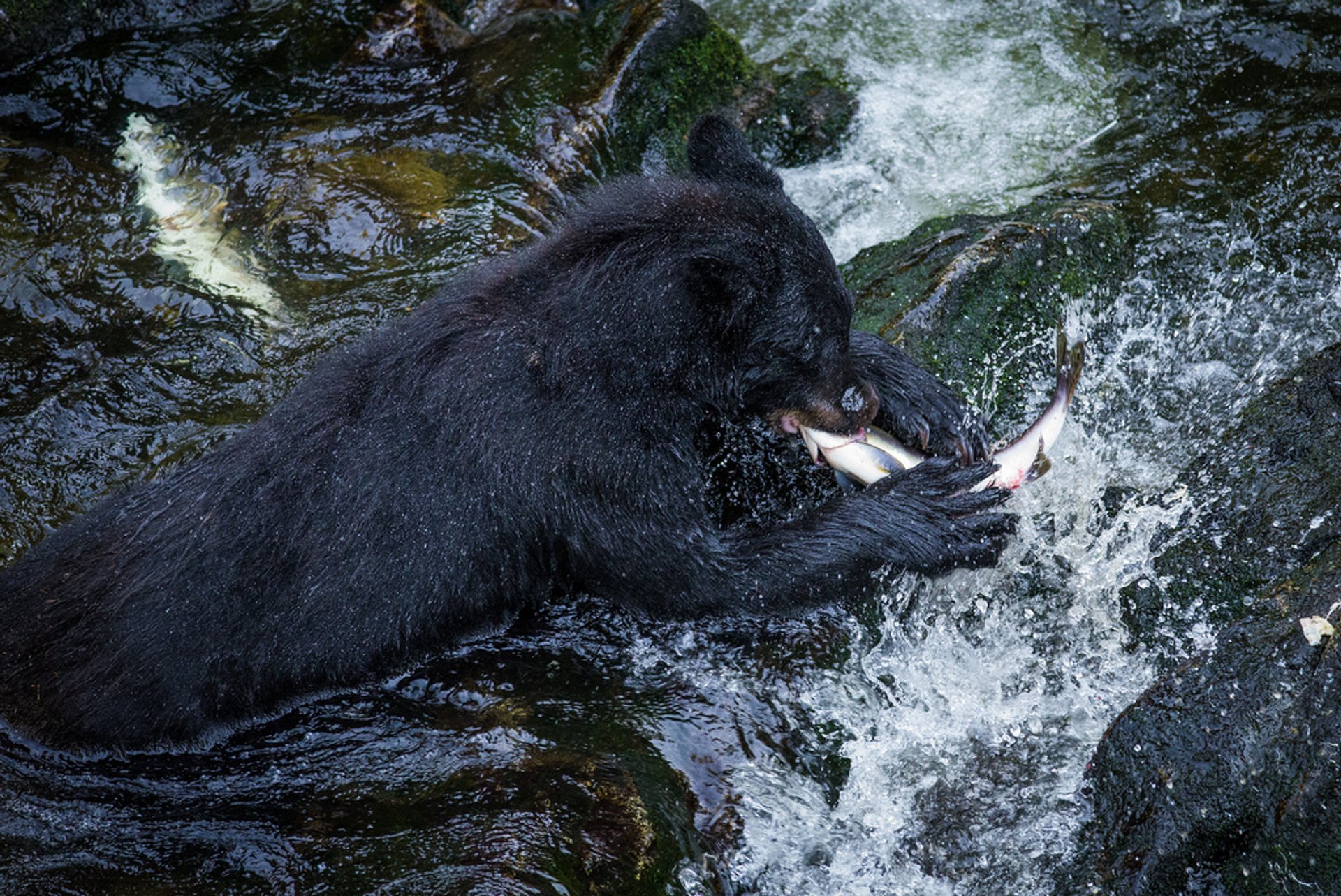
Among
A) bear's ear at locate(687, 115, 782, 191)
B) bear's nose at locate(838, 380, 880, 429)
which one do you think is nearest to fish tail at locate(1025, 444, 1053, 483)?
bear's nose at locate(838, 380, 880, 429)

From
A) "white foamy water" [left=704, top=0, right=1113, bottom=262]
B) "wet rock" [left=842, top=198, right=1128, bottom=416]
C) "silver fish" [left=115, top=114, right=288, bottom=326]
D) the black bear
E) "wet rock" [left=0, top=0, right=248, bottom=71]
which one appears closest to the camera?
the black bear

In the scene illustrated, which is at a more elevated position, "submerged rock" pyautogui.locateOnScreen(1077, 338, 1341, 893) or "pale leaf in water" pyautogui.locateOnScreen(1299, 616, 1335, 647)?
"pale leaf in water" pyautogui.locateOnScreen(1299, 616, 1335, 647)

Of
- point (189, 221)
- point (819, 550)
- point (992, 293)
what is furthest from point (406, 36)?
point (819, 550)

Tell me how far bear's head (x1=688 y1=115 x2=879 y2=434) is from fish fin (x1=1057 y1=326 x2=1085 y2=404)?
31.6 inches

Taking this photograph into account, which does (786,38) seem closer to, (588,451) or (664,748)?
(588,451)

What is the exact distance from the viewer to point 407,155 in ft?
23.8

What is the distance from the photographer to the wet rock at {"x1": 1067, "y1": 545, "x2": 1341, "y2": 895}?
3.37 meters

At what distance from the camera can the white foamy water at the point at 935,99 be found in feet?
24.9

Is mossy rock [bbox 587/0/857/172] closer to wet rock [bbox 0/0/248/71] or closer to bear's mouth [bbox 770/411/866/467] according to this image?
bear's mouth [bbox 770/411/866/467]

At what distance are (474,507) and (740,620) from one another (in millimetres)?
1256

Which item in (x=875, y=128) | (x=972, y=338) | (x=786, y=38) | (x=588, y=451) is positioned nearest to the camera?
(x=588, y=451)

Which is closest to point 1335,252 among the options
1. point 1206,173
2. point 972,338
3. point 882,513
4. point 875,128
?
point 1206,173

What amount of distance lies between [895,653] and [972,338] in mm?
1713

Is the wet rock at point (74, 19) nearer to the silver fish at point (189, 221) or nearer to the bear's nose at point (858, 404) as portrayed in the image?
the silver fish at point (189, 221)
